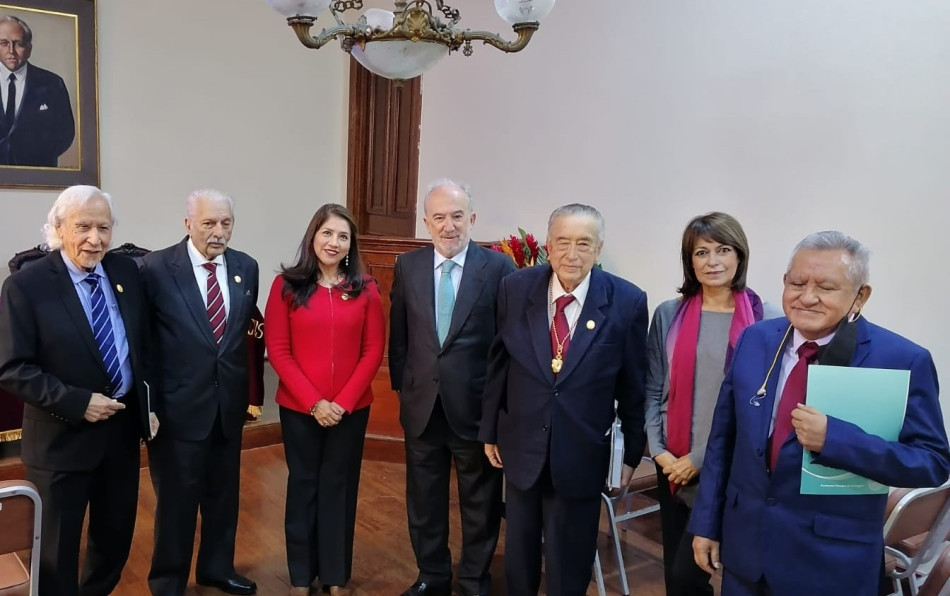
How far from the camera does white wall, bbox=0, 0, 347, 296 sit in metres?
4.61

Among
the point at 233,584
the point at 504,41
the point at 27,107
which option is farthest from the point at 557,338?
the point at 27,107

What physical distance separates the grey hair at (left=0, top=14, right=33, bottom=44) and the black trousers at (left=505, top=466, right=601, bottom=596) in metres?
3.89

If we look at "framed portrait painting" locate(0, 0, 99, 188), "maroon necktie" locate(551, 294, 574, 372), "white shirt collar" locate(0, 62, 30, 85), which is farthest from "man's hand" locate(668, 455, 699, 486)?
"white shirt collar" locate(0, 62, 30, 85)

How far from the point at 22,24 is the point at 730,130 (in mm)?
3992

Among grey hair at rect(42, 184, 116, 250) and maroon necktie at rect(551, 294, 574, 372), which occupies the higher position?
grey hair at rect(42, 184, 116, 250)

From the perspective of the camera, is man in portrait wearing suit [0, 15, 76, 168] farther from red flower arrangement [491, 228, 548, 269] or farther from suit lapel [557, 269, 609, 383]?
suit lapel [557, 269, 609, 383]

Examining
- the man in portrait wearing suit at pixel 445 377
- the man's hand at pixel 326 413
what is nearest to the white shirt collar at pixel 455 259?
the man in portrait wearing suit at pixel 445 377

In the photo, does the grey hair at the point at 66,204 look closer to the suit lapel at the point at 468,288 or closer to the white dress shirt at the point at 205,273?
the white dress shirt at the point at 205,273

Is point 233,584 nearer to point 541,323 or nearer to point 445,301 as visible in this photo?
point 445,301

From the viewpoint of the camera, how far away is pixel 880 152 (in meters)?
3.08

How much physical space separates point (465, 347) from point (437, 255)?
38 cm

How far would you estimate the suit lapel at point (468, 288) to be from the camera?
2713 mm

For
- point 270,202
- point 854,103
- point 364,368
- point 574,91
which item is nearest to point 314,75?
point 270,202

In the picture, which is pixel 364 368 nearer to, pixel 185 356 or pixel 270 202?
pixel 185 356
